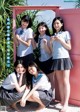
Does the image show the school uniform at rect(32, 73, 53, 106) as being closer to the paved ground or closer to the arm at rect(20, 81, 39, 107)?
the arm at rect(20, 81, 39, 107)

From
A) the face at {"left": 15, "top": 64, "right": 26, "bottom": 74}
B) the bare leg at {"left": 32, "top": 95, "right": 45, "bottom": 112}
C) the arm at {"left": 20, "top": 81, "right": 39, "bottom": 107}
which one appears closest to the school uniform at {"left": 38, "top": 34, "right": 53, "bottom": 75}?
the face at {"left": 15, "top": 64, "right": 26, "bottom": 74}

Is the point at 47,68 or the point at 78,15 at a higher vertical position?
the point at 78,15

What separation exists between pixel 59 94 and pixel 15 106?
0.86m

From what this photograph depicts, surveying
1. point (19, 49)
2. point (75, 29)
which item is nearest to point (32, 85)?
point (19, 49)

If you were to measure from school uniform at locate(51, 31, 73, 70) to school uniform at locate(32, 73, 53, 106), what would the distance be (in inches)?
9.6

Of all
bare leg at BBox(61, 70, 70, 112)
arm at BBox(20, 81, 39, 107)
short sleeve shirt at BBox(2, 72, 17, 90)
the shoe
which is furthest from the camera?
the shoe

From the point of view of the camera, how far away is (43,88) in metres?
5.22

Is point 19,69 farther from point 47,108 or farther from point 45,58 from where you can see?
point 47,108

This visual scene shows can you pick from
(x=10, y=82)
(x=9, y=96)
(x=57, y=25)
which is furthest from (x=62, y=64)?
(x=9, y=96)

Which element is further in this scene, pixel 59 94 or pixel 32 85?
pixel 59 94

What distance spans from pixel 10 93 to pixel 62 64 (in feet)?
2.94

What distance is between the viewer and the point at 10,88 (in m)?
5.23

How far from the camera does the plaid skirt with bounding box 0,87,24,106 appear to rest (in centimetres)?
513

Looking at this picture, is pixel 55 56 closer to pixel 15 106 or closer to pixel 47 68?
pixel 47 68
